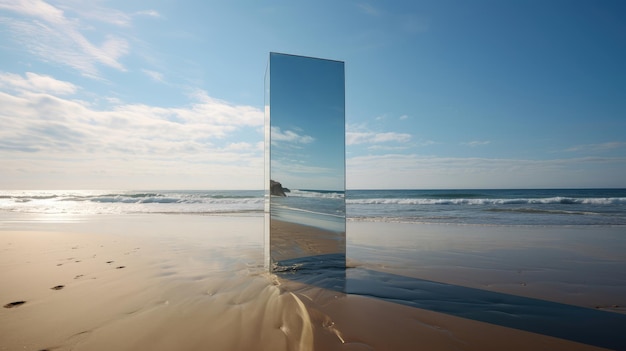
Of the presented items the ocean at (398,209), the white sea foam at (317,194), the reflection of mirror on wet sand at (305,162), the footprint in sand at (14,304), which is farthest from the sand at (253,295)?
the ocean at (398,209)

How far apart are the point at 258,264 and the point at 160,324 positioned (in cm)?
212

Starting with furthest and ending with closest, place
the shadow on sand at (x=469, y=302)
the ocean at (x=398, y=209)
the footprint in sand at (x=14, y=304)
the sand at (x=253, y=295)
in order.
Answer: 1. the ocean at (x=398, y=209)
2. the footprint in sand at (x=14, y=304)
3. the shadow on sand at (x=469, y=302)
4. the sand at (x=253, y=295)

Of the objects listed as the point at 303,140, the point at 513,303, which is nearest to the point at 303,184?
the point at 303,140

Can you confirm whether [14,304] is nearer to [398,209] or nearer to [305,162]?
[305,162]

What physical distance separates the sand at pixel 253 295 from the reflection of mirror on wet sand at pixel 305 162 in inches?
18.9

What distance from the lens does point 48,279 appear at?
364 cm

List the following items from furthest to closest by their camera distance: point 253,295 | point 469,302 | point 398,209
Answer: point 398,209 → point 253,295 → point 469,302

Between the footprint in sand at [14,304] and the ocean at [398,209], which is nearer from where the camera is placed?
the footprint in sand at [14,304]

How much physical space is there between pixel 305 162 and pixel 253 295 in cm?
185

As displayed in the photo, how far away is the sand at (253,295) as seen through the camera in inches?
86.5

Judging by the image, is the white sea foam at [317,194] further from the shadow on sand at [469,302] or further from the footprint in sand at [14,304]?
the footprint in sand at [14,304]

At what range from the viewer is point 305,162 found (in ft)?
13.8

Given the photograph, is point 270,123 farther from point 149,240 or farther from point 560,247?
point 560,247

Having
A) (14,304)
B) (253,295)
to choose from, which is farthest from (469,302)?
(14,304)
